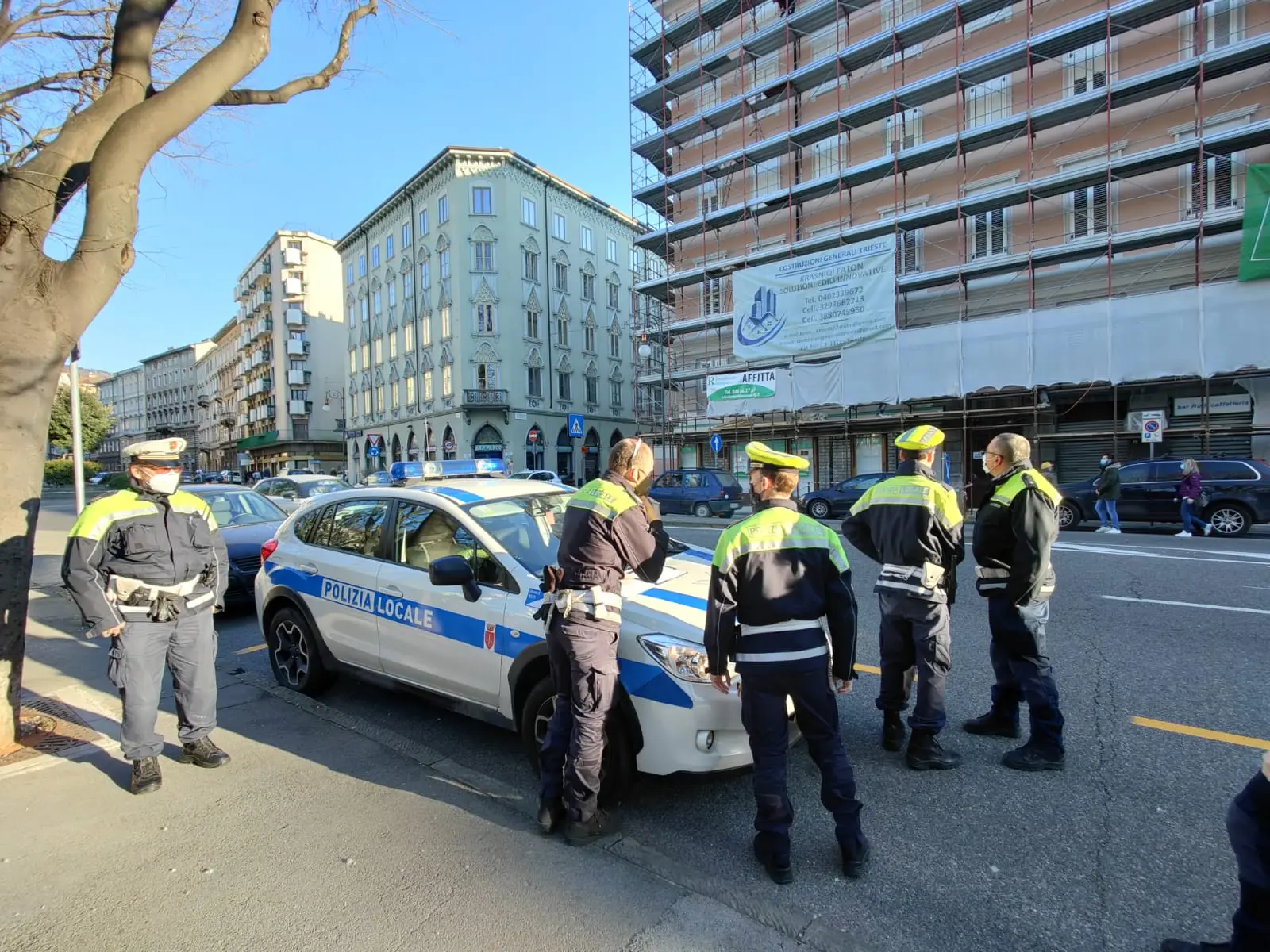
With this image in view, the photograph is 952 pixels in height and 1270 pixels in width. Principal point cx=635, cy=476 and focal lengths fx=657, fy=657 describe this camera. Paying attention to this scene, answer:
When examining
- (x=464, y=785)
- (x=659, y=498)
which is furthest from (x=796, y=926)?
(x=659, y=498)

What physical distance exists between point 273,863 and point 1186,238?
77.2 ft

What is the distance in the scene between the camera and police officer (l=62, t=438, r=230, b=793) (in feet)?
11.2

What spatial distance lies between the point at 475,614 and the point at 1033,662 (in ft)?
9.88

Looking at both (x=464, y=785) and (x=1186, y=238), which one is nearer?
(x=464, y=785)

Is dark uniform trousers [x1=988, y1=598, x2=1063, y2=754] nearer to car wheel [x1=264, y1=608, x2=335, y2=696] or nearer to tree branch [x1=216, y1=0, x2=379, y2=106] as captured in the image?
car wheel [x1=264, y1=608, x2=335, y2=696]

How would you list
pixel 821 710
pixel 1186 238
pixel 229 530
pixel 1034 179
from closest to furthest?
pixel 821 710 < pixel 229 530 < pixel 1186 238 < pixel 1034 179

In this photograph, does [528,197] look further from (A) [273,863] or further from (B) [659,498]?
(A) [273,863]

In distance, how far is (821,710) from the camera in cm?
263

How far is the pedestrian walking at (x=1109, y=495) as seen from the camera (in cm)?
1323

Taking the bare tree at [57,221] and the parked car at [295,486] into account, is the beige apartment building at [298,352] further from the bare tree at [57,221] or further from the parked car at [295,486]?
the bare tree at [57,221]

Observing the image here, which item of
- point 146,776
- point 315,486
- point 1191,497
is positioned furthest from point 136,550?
point 1191,497

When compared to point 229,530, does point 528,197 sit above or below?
above

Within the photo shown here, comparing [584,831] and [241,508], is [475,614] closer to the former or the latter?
[584,831]

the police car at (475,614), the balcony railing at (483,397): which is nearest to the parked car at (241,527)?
the police car at (475,614)
